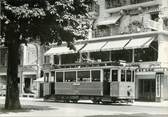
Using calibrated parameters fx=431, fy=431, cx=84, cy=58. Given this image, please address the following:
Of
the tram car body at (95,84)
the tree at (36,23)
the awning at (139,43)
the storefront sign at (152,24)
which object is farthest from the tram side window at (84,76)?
the tree at (36,23)

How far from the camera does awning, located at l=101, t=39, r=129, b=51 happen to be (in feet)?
143

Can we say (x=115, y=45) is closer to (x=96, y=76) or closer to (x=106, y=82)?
(x=96, y=76)

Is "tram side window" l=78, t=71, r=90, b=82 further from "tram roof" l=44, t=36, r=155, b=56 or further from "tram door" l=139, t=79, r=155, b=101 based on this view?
"tram door" l=139, t=79, r=155, b=101

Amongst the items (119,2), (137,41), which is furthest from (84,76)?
(119,2)

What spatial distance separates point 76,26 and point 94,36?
25.6 m

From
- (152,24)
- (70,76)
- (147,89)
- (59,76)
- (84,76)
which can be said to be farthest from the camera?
(147,89)

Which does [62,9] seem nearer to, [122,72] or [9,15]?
[9,15]

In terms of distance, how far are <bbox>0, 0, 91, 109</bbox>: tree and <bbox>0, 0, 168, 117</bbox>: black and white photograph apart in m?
0.05

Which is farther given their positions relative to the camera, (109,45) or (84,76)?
(109,45)

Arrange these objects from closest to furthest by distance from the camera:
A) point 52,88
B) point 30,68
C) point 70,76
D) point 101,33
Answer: point 70,76 → point 52,88 → point 101,33 → point 30,68

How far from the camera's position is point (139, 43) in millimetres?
41656

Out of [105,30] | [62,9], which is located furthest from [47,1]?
[105,30]

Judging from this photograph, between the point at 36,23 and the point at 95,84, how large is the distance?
513 inches

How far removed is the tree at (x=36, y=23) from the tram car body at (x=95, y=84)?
8.94 metres
